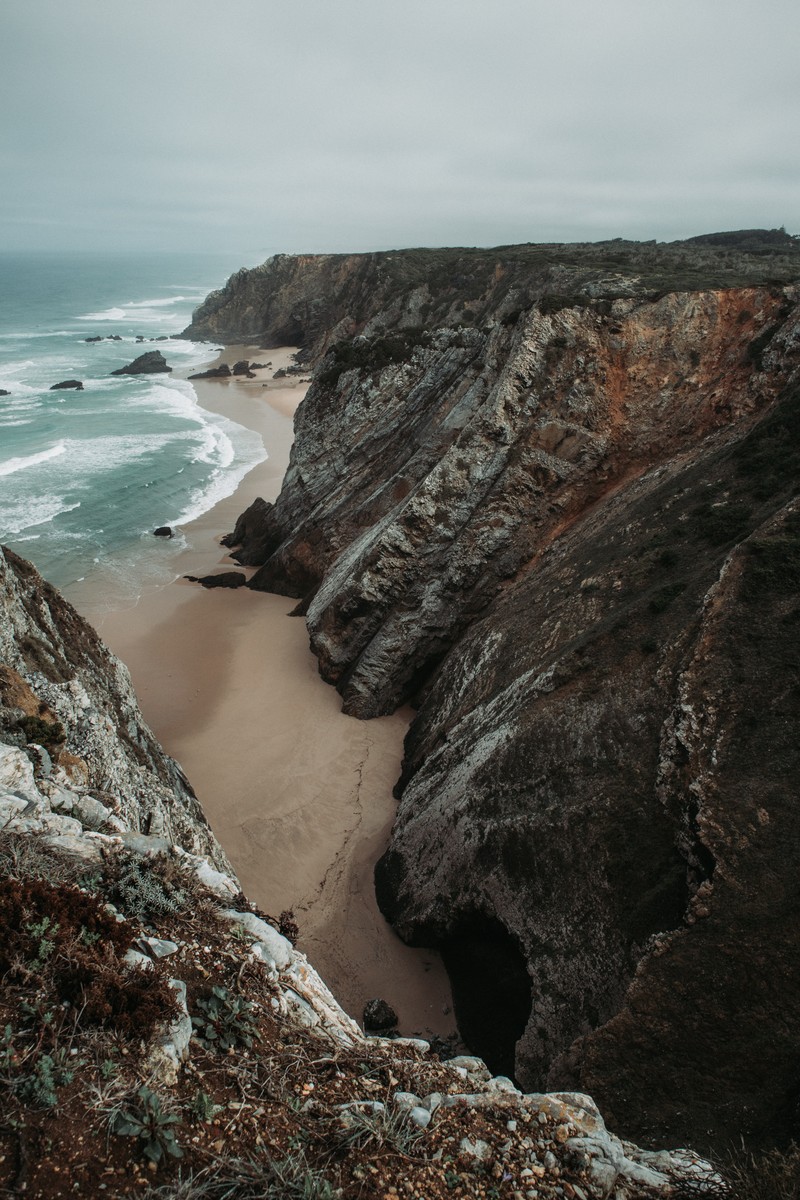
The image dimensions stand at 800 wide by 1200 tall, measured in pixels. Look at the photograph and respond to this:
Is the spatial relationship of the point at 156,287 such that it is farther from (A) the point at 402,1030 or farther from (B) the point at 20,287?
(A) the point at 402,1030

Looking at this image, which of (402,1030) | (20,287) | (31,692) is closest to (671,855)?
(402,1030)

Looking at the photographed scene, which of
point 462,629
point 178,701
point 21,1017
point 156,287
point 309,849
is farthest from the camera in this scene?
point 156,287

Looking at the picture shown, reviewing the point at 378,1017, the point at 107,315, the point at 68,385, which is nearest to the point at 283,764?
the point at 378,1017

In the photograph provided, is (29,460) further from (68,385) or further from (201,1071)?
(201,1071)

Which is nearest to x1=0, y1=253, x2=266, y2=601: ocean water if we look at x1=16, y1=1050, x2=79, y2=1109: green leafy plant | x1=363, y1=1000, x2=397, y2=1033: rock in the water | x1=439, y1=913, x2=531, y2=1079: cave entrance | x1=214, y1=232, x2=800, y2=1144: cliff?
x1=214, y1=232, x2=800, y2=1144: cliff

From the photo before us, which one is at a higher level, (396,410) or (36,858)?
(396,410)

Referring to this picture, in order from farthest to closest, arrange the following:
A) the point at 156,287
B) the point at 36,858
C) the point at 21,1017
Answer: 1. the point at 156,287
2. the point at 36,858
3. the point at 21,1017
